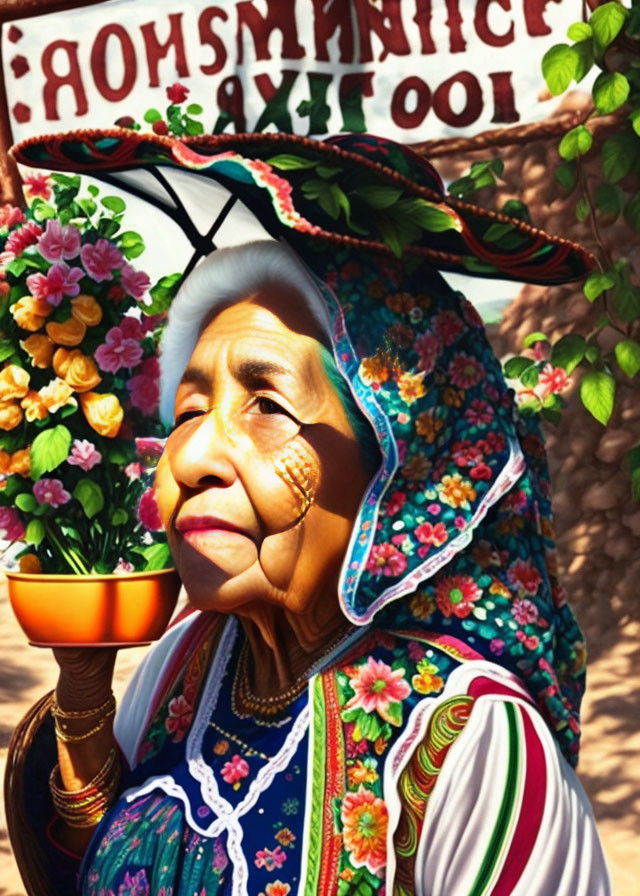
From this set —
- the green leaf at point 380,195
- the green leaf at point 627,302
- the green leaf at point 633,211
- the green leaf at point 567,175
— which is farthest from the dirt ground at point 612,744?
the green leaf at point 380,195

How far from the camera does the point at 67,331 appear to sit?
1.98 m

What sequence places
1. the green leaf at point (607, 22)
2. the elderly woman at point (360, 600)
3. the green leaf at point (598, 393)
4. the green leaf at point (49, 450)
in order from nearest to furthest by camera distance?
the elderly woman at point (360, 600) < the green leaf at point (49, 450) < the green leaf at point (607, 22) < the green leaf at point (598, 393)

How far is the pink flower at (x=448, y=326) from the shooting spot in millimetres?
1843

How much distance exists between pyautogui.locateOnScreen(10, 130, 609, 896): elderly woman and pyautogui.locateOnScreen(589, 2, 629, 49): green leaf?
1.68 meters

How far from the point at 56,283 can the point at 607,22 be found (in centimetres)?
194

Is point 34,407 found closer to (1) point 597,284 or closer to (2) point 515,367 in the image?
(2) point 515,367

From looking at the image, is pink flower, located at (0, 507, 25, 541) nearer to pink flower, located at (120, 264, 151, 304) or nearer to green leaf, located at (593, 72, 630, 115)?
pink flower, located at (120, 264, 151, 304)

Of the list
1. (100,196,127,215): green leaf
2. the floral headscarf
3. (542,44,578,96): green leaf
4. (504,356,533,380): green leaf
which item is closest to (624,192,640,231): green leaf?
(542,44,578,96): green leaf

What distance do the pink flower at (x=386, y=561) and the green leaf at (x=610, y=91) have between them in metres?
2.00

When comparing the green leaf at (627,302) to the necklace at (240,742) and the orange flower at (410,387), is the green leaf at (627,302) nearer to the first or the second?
the orange flower at (410,387)

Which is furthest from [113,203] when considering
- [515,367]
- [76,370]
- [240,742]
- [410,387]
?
[515,367]

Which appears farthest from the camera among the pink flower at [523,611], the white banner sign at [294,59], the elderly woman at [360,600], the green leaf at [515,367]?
the white banner sign at [294,59]

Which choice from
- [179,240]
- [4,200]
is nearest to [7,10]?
[4,200]

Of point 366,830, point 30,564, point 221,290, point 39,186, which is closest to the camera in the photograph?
point 366,830
